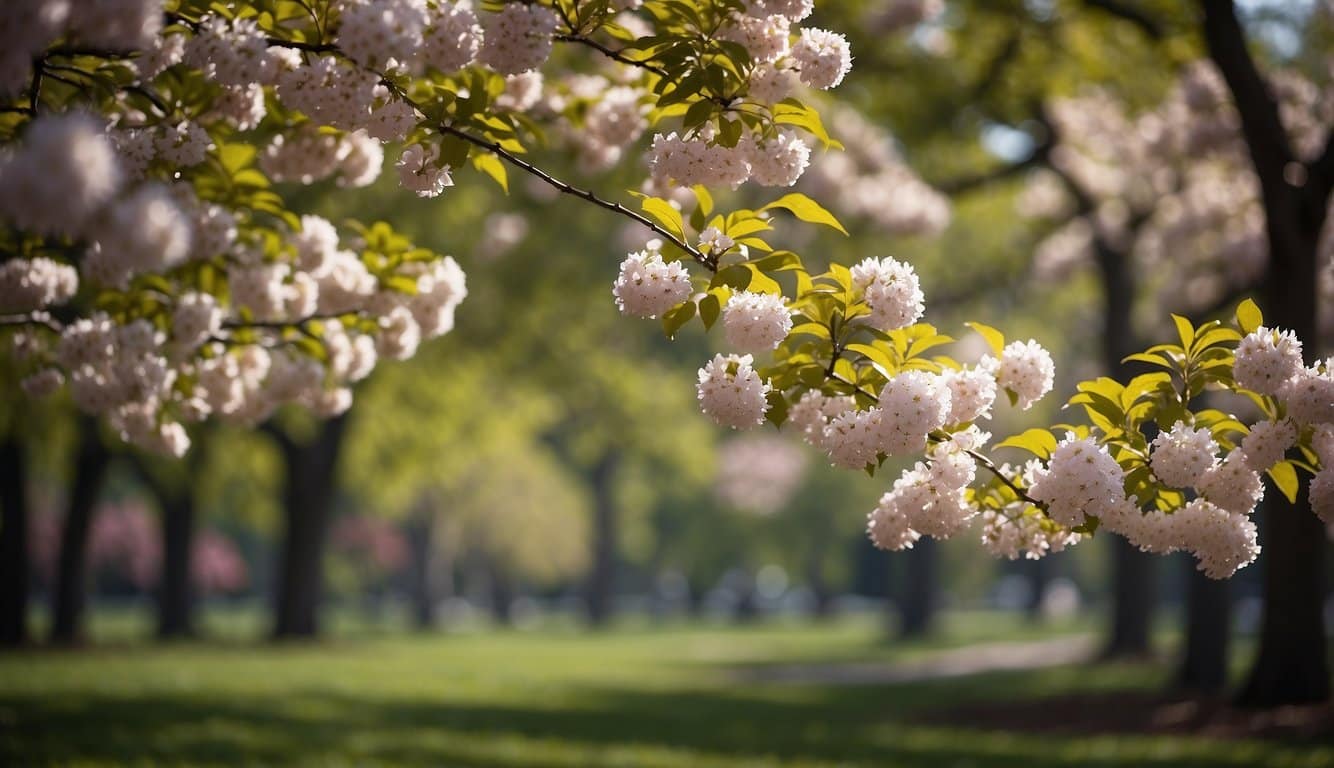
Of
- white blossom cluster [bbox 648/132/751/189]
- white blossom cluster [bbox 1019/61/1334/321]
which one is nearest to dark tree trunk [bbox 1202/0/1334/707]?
white blossom cluster [bbox 1019/61/1334/321]

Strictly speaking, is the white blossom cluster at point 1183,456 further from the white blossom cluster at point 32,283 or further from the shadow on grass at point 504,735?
the shadow on grass at point 504,735

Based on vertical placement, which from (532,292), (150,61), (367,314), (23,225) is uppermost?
(532,292)

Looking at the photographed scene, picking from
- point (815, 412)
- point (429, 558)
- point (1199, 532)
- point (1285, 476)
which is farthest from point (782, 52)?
point (429, 558)

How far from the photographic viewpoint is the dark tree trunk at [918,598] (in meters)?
33.3

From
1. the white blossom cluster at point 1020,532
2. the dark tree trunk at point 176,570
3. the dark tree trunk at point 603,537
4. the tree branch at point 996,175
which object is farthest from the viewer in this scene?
the dark tree trunk at point 603,537

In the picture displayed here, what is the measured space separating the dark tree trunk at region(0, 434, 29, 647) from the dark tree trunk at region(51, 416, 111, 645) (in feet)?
5.84

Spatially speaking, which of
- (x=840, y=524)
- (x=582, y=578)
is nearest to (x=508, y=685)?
(x=840, y=524)

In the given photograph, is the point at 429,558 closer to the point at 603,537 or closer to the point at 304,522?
the point at 603,537

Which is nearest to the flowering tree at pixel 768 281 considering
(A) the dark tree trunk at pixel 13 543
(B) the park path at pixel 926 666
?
(B) the park path at pixel 926 666

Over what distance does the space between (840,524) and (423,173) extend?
3722 centimetres

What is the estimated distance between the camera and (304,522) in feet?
79.6

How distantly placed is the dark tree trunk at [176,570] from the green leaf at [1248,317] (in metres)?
24.6

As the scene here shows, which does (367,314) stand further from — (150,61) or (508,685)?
(508,685)

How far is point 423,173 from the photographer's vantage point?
15.3 ft
